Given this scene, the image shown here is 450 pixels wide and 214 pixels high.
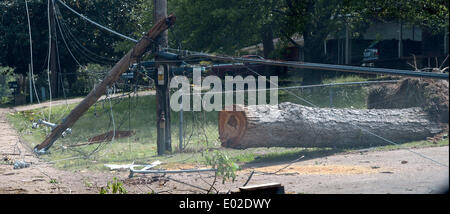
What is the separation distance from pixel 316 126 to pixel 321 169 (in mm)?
1600

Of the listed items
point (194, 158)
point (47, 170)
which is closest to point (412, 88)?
point (194, 158)

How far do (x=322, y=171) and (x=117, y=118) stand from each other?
12.0 meters

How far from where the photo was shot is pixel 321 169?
832 centimetres

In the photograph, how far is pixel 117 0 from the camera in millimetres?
29391

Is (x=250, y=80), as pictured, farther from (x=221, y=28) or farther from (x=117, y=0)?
(x=117, y=0)

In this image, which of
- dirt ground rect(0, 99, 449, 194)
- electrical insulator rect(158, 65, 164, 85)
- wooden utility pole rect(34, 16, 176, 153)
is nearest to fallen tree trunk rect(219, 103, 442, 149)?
dirt ground rect(0, 99, 449, 194)

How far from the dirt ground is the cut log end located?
812 mm

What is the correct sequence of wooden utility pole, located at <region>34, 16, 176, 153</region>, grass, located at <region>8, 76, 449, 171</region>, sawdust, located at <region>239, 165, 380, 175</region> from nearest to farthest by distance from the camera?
sawdust, located at <region>239, 165, 380, 175</region>, grass, located at <region>8, 76, 449, 171</region>, wooden utility pole, located at <region>34, 16, 176, 153</region>

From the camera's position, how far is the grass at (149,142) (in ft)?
33.3

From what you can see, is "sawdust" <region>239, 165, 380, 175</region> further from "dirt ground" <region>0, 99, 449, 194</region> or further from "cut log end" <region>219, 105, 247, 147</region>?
"cut log end" <region>219, 105, 247, 147</region>

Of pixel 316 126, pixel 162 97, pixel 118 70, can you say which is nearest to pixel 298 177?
pixel 316 126

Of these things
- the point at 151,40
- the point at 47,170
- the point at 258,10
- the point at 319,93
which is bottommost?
the point at 47,170

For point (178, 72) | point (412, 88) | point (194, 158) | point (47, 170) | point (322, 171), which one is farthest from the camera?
point (178, 72)

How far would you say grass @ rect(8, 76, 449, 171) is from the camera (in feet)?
33.3
